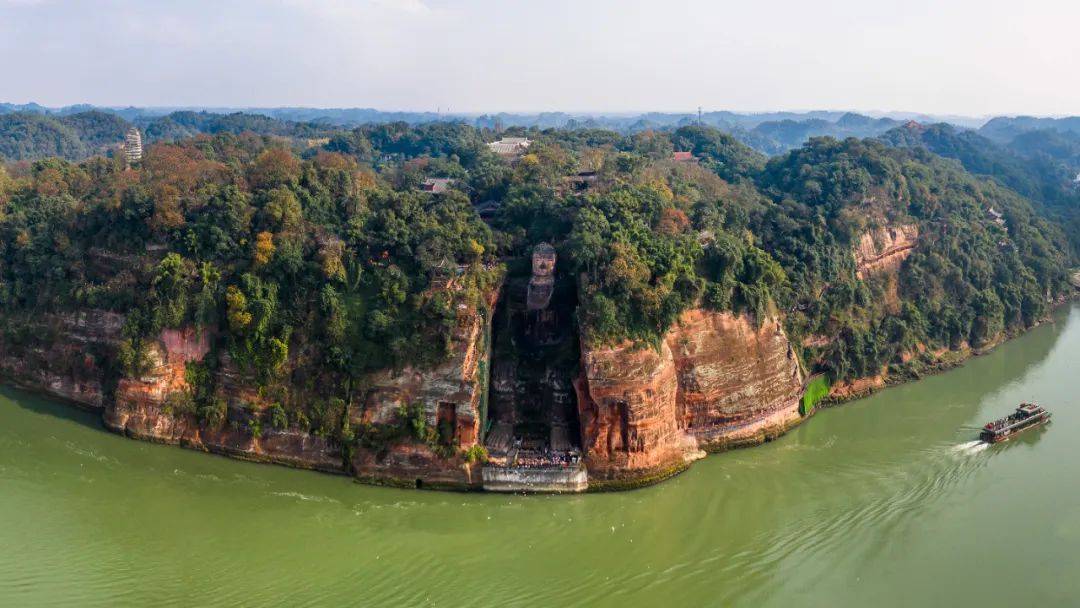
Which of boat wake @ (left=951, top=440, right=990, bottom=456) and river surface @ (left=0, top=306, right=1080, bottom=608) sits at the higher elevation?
boat wake @ (left=951, top=440, right=990, bottom=456)

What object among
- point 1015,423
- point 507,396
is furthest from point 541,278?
point 1015,423

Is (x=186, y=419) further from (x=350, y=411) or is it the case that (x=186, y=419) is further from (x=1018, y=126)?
(x=1018, y=126)

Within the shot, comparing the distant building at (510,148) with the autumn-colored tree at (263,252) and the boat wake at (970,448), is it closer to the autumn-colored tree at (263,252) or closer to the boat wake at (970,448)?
the autumn-colored tree at (263,252)

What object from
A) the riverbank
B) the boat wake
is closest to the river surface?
the boat wake

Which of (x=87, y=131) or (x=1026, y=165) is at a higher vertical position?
(x=87, y=131)

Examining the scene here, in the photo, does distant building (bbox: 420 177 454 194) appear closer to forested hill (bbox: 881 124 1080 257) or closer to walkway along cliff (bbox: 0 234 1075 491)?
walkway along cliff (bbox: 0 234 1075 491)
